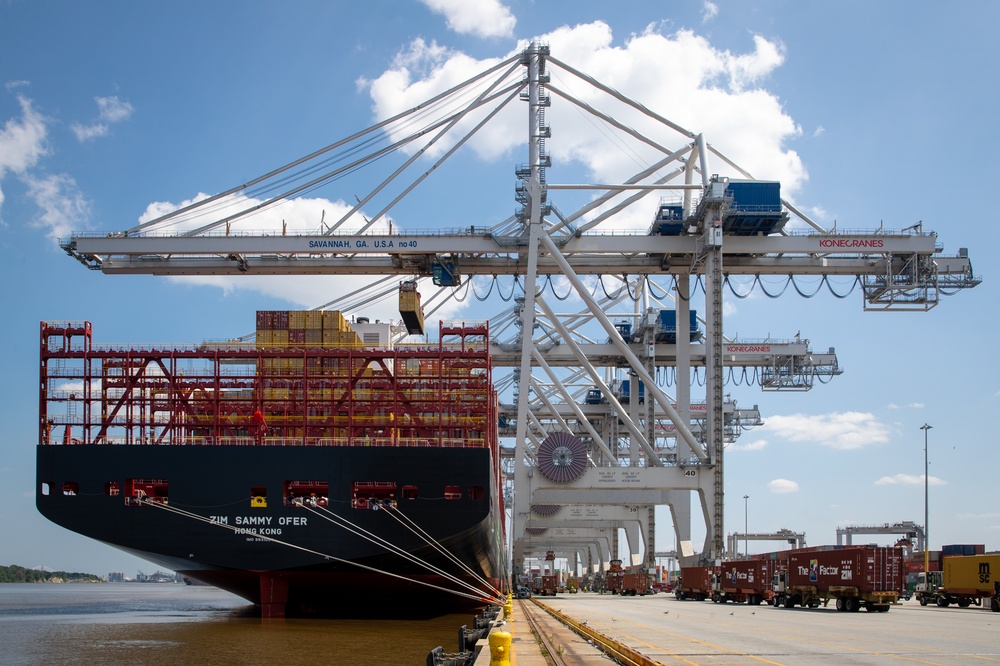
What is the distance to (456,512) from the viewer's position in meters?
26.8

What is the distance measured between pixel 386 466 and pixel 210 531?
15.6 ft

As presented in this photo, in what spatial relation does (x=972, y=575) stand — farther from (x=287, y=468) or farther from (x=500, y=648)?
(x=500, y=648)

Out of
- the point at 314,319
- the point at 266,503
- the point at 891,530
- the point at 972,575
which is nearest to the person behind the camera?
the point at 266,503

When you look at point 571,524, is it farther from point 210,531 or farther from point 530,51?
point 210,531

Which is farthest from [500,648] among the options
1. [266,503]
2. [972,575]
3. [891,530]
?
[891,530]

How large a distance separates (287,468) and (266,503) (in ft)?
3.36

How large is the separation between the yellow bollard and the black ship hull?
15.3 meters

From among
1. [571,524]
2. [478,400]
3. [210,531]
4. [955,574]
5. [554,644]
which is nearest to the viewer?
[554,644]

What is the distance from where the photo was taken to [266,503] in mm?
26172

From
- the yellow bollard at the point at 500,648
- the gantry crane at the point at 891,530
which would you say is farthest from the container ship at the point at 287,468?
the gantry crane at the point at 891,530

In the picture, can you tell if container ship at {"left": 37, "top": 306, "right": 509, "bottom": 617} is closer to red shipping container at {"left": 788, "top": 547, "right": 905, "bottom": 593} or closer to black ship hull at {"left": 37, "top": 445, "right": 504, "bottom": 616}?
black ship hull at {"left": 37, "top": 445, "right": 504, "bottom": 616}

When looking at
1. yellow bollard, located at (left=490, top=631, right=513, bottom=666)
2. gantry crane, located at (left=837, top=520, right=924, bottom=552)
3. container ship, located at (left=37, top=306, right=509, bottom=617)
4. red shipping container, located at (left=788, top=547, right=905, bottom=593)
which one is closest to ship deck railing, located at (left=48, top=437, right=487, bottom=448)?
container ship, located at (left=37, top=306, right=509, bottom=617)

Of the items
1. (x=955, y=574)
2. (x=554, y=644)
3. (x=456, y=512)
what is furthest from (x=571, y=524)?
(x=554, y=644)

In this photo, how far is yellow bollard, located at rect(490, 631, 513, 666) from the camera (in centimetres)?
1095
